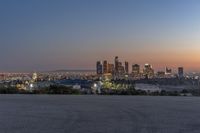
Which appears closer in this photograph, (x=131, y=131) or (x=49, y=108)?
(x=131, y=131)

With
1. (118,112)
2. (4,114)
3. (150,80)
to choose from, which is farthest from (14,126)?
(150,80)

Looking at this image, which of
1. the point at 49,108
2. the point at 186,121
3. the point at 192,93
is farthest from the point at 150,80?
the point at 186,121

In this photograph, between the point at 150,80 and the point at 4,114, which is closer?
the point at 4,114

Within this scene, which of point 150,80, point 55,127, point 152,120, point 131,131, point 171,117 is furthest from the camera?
point 150,80

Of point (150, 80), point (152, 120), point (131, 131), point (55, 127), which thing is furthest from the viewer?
point (150, 80)

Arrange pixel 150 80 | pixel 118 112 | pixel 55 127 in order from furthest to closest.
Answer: pixel 150 80 → pixel 118 112 → pixel 55 127

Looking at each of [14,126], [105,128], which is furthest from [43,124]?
[105,128]

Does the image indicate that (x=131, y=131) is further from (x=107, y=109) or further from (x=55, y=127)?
(x=107, y=109)

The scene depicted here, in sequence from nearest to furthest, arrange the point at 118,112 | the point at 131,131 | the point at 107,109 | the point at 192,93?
the point at 131,131, the point at 118,112, the point at 107,109, the point at 192,93

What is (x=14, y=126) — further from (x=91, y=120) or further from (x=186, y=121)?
(x=186, y=121)
